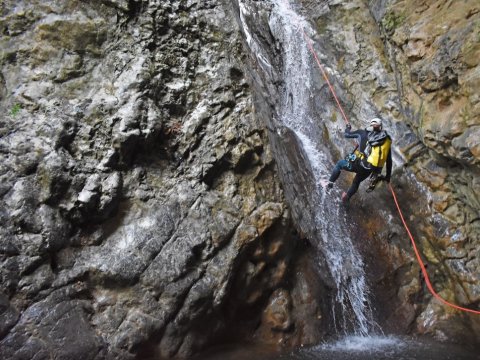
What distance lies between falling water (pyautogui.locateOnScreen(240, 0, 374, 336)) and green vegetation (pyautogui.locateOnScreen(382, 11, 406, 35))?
Result: 2.07 metres

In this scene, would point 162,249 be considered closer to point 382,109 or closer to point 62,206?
point 62,206

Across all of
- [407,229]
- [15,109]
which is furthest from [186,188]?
[407,229]

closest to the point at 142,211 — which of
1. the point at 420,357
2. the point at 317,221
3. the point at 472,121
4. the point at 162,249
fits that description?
the point at 162,249

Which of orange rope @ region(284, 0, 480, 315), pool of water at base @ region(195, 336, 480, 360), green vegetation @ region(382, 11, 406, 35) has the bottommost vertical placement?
pool of water at base @ region(195, 336, 480, 360)

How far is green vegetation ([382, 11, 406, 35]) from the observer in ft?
28.0

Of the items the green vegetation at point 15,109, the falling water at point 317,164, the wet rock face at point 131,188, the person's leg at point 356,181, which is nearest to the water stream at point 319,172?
the falling water at point 317,164

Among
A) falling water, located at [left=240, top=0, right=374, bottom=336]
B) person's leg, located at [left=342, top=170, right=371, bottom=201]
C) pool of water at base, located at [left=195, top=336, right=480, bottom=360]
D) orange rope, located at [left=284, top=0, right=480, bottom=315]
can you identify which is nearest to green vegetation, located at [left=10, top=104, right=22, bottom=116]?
pool of water at base, located at [left=195, top=336, right=480, bottom=360]

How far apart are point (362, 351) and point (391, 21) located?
7549 mm

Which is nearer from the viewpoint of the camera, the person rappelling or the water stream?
the person rappelling

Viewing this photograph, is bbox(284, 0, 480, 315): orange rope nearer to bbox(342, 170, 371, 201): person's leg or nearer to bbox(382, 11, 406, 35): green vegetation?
bbox(342, 170, 371, 201): person's leg

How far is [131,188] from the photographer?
5.93m

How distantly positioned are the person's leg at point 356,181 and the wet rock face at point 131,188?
1826mm

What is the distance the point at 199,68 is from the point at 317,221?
156 inches

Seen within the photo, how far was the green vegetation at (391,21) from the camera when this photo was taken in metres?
8.53
